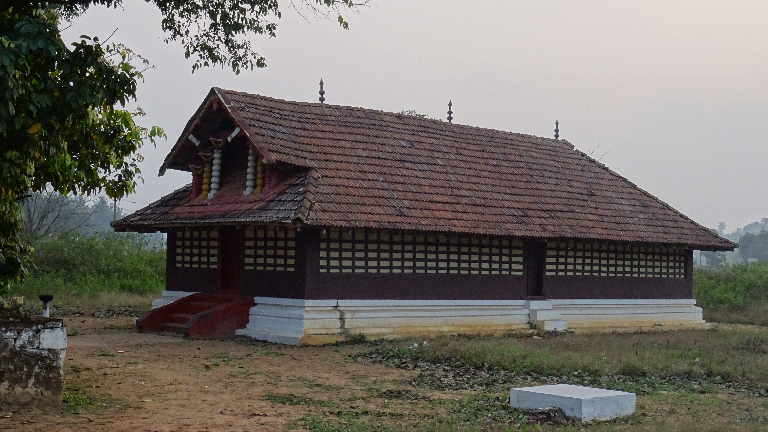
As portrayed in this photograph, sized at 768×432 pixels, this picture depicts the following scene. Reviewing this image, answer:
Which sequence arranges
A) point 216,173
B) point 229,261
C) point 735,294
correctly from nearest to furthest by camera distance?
1. point 216,173
2. point 229,261
3. point 735,294

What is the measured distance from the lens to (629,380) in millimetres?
11695

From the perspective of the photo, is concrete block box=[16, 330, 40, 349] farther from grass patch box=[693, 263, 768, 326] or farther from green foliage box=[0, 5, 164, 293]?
grass patch box=[693, 263, 768, 326]

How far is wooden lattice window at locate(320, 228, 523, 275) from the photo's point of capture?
16.6 metres

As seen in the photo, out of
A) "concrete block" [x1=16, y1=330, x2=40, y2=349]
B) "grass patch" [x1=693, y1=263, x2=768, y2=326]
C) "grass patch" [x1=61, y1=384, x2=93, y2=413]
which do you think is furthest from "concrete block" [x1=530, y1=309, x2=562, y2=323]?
"concrete block" [x1=16, y1=330, x2=40, y2=349]

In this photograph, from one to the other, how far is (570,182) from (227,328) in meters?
10.0

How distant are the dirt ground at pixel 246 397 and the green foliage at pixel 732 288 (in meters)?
17.1

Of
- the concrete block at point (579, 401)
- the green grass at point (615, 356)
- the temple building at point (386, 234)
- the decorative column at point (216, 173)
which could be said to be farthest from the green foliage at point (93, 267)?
the concrete block at point (579, 401)

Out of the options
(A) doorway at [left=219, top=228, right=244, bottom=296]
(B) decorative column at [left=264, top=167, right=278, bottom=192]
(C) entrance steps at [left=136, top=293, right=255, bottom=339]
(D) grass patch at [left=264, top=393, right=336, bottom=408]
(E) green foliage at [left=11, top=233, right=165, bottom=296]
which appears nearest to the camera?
(D) grass patch at [left=264, top=393, right=336, bottom=408]

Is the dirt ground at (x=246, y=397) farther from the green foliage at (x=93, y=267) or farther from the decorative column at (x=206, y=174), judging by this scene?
the green foliage at (x=93, y=267)

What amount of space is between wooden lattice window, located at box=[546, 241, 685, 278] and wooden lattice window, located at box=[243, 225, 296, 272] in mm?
6473

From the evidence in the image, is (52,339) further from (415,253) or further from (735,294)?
(735,294)

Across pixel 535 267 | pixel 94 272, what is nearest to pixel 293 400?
pixel 535 267

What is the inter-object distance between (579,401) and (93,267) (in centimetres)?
2337

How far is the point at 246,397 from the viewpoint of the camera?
1013 centimetres
